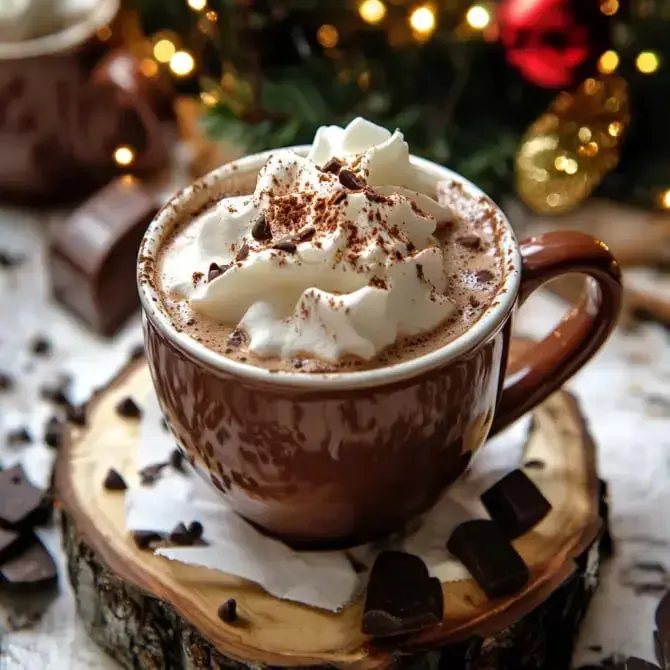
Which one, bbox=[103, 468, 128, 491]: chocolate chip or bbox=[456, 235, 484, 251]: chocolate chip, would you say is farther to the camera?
bbox=[103, 468, 128, 491]: chocolate chip

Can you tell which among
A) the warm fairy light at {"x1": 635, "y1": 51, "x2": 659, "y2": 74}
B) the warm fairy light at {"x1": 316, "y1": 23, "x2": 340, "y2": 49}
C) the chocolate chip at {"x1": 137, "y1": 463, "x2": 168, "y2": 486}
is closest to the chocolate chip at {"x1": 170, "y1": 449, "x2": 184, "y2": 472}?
the chocolate chip at {"x1": 137, "y1": 463, "x2": 168, "y2": 486}

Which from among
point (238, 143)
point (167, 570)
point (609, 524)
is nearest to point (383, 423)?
point (167, 570)

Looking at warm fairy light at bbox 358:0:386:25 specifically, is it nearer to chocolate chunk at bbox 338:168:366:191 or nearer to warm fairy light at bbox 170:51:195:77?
warm fairy light at bbox 170:51:195:77

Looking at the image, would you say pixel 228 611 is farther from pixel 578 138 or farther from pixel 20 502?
pixel 578 138

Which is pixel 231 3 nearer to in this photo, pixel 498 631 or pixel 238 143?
pixel 238 143

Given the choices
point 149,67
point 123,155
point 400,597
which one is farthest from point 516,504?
point 149,67

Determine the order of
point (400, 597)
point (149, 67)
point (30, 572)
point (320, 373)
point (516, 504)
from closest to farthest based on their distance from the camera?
point (320, 373)
point (400, 597)
point (516, 504)
point (30, 572)
point (149, 67)

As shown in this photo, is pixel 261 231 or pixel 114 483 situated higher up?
pixel 261 231

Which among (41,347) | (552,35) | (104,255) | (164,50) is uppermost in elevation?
(552,35)
